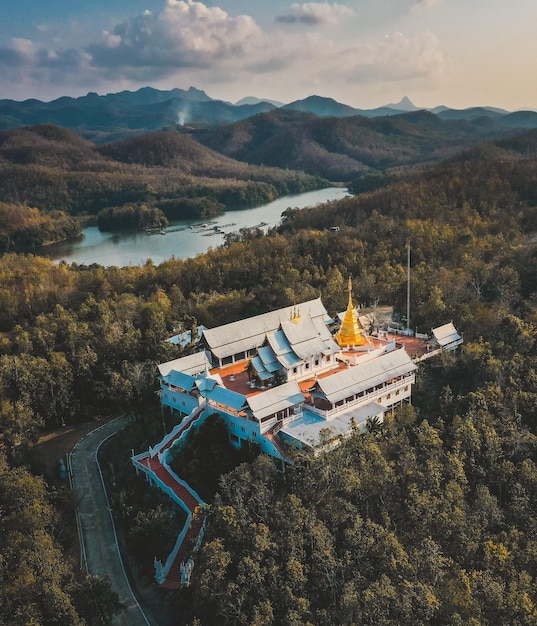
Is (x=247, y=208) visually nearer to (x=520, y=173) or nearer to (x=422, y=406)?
(x=520, y=173)

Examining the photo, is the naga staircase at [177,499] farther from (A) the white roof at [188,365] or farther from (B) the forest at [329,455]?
(A) the white roof at [188,365]

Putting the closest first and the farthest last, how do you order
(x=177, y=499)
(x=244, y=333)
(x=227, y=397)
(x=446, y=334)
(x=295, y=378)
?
(x=177, y=499) < (x=227, y=397) < (x=295, y=378) < (x=244, y=333) < (x=446, y=334)

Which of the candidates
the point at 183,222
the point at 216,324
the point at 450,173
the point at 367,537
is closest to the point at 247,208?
the point at 183,222

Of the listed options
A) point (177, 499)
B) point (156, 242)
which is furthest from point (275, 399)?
point (156, 242)

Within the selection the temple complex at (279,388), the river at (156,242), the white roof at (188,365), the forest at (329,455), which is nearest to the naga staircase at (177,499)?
the temple complex at (279,388)

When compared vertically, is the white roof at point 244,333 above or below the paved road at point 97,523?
above

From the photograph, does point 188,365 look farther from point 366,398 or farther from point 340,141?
point 340,141

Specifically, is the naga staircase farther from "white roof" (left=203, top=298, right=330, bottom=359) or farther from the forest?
"white roof" (left=203, top=298, right=330, bottom=359)
